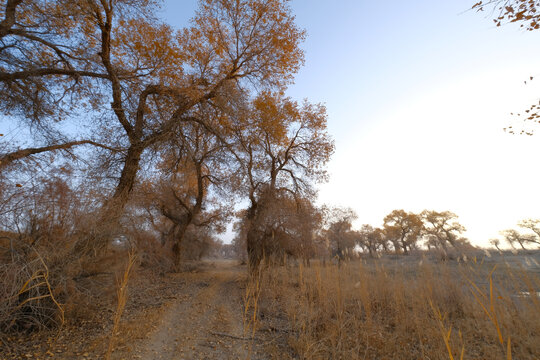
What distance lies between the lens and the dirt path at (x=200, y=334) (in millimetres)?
3127

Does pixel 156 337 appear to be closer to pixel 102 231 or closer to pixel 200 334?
pixel 200 334

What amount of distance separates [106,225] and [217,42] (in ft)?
24.4

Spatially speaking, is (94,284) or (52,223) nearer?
(52,223)

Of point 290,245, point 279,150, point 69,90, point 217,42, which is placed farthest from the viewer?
point 279,150

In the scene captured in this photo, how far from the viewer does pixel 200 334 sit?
3814 millimetres

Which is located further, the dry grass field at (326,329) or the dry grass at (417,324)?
the dry grass at (417,324)

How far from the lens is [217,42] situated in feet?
27.0

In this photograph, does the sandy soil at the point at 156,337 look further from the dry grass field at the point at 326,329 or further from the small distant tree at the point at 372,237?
the small distant tree at the point at 372,237

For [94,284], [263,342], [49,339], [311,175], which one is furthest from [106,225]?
[311,175]

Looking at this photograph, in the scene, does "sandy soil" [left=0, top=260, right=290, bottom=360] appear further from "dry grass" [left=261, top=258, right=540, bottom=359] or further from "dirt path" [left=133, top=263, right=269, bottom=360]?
"dry grass" [left=261, top=258, right=540, bottom=359]

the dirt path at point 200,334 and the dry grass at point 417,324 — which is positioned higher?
the dry grass at point 417,324

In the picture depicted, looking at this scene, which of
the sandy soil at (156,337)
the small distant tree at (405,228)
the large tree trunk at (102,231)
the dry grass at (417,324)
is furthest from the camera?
the small distant tree at (405,228)

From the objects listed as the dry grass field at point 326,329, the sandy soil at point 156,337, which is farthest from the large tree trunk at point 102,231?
the dry grass field at point 326,329

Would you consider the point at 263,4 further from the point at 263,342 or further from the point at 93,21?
the point at 263,342
